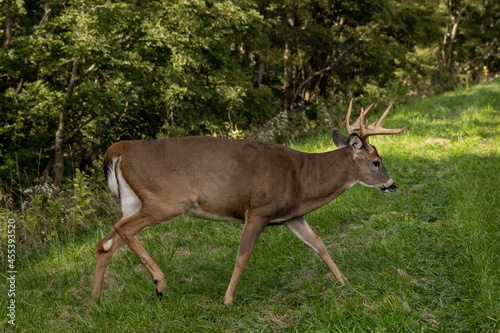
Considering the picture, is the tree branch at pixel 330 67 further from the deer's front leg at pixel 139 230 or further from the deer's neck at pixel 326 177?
the deer's front leg at pixel 139 230

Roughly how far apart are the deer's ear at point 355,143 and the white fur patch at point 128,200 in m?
1.90

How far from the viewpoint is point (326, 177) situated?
438cm

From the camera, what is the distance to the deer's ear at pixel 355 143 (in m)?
4.41

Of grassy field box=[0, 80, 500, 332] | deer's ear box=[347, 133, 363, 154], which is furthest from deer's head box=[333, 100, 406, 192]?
grassy field box=[0, 80, 500, 332]

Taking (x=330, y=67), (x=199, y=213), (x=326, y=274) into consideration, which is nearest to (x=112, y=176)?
(x=199, y=213)

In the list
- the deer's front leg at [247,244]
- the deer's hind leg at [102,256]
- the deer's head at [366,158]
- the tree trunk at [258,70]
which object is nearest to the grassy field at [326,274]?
the deer's hind leg at [102,256]

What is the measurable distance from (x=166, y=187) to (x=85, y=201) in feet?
10.0

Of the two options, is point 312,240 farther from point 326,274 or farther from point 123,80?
point 123,80

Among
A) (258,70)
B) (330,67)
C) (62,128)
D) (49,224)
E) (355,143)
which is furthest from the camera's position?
(330,67)

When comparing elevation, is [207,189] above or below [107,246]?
above

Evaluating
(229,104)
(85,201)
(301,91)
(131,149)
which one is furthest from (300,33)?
(131,149)

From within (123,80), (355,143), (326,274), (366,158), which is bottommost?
(123,80)

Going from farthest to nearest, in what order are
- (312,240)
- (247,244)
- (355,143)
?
(355,143) → (312,240) → (247,244)

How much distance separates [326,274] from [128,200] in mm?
1791
